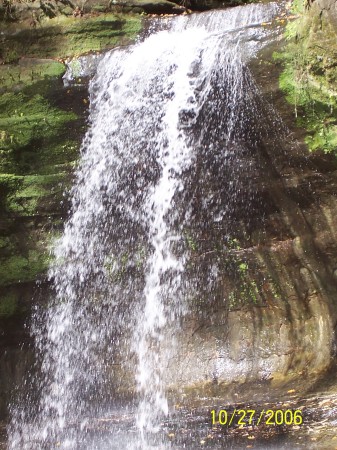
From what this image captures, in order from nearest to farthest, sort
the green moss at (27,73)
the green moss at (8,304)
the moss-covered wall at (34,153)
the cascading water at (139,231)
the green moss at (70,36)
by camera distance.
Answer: the cascading water at (139,231)
the green moss at (8,304)
the moss-covered wall at (34,153)
the green moss at (27,73)
the green moss at (70,36)

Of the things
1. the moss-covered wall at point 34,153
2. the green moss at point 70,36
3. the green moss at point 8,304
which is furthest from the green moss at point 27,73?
the green moss at point 8,304

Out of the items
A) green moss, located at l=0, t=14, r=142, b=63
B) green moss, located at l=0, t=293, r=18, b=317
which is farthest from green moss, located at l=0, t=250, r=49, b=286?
green moss, located at l=0, t=14, r=142, b=63

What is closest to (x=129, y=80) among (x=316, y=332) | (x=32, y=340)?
(x=32, y=340)

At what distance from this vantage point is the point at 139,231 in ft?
14.9

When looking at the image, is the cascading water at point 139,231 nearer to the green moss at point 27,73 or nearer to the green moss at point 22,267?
the green moss at point 22,267

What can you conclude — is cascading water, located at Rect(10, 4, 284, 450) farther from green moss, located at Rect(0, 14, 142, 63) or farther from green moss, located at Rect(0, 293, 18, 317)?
green moss, located at Rect(0, 14, 142, 63)

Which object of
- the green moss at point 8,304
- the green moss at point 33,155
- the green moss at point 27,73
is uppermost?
the green moss at point 27,73
